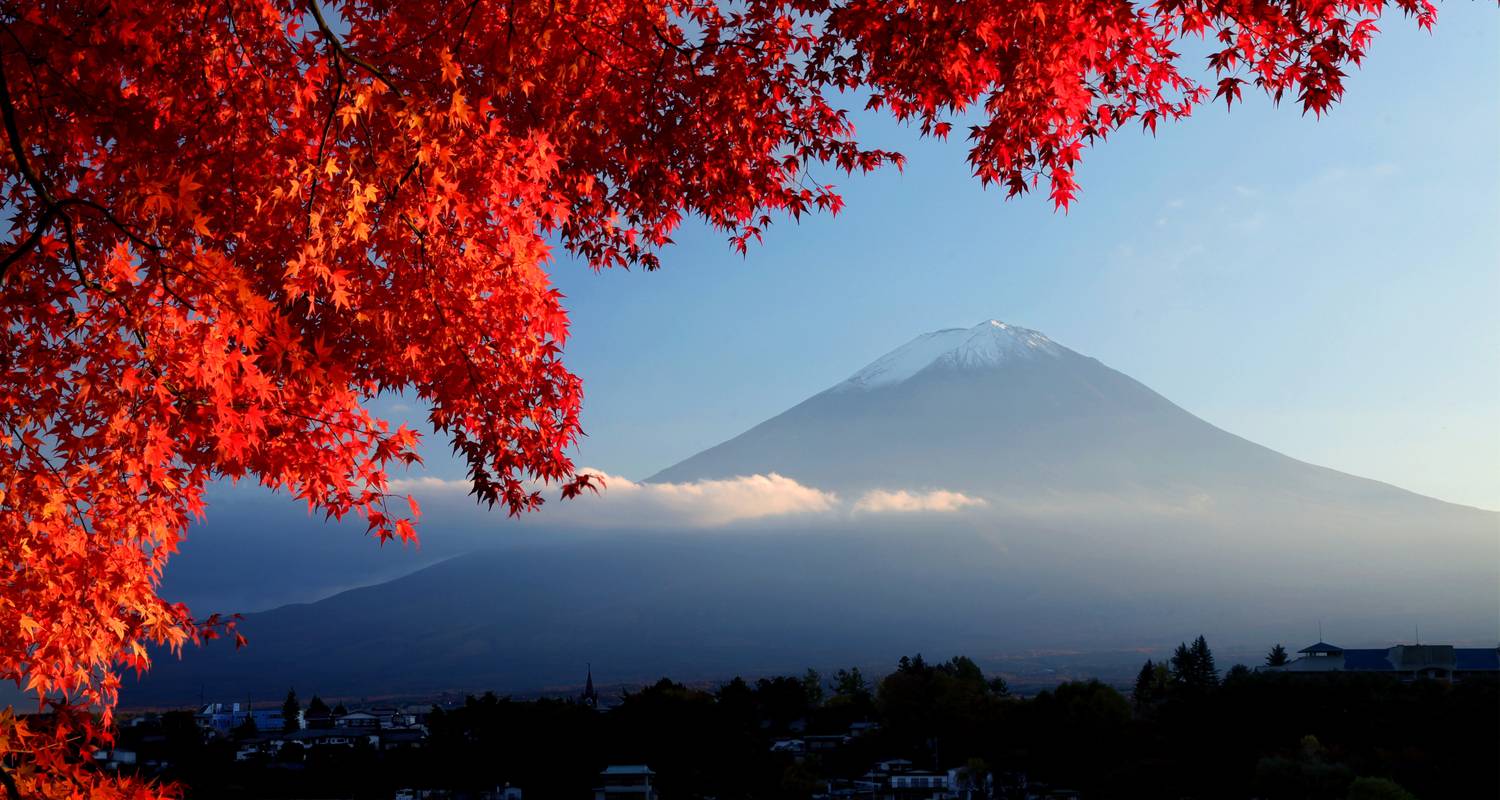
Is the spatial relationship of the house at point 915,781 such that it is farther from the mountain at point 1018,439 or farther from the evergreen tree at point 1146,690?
the mountain at point 1018,439

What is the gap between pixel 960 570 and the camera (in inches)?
4909

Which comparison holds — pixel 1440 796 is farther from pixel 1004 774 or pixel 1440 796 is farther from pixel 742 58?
pixel 742 58

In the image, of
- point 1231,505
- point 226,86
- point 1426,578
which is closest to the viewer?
point 226,86

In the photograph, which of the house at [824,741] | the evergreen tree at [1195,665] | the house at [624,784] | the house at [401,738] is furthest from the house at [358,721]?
the evergreen tree at [1195,665]

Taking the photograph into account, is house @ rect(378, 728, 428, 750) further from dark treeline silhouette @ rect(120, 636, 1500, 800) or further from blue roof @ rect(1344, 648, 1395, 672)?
blue roof @ rect(1344, 648, 1395, 672)

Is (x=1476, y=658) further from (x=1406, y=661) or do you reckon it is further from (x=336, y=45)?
(x=336, y=45)

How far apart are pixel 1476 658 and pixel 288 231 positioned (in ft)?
185

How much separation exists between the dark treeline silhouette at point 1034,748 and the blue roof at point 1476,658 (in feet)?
70.3

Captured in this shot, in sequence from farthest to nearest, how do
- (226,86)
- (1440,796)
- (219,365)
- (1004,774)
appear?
(1004,774) < (1440,796) < (226,86) < (219,365)

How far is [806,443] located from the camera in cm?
16038

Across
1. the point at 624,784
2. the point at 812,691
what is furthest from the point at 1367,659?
the point at 624,784

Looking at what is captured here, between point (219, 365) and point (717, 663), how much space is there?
93342 mm

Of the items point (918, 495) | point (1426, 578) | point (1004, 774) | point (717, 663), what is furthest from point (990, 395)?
point (1004, 774)

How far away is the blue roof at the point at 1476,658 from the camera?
46.7 m
